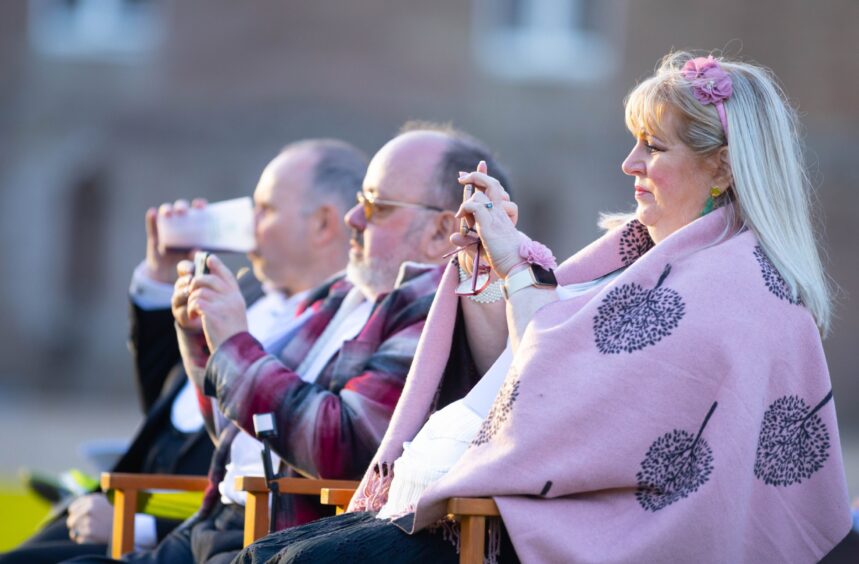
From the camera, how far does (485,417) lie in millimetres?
3619

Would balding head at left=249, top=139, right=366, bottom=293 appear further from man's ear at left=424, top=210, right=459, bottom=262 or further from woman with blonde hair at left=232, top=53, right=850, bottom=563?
woman with blonde hair at left=232, top=53, right=850, bottom=563

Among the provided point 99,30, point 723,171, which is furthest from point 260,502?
point 99,30

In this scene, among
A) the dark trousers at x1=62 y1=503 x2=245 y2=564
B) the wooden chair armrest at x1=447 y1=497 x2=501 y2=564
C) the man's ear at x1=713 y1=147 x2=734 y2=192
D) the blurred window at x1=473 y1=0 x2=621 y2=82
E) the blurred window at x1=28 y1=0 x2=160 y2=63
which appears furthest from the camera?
the blurred window at x1=28 y1=0 x2=160 y2=63

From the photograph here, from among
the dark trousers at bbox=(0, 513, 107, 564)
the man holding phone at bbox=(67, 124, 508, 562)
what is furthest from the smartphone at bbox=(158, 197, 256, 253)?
the dark trousers at bbox=(0, 513, 107, 564)

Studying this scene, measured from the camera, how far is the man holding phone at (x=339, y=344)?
4.21 m

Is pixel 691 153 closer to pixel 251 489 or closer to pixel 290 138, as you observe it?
pixel 251 489

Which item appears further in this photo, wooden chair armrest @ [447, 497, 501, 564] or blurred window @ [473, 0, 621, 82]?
blurred window @ [473, 0, 621, 82]

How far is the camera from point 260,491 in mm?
4242

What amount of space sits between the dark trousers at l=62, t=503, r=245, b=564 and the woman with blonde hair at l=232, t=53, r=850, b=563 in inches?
31.6

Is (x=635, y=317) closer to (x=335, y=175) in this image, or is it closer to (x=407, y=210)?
(x=407, y=210)

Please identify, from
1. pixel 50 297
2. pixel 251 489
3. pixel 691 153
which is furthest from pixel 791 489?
pixel 50 297

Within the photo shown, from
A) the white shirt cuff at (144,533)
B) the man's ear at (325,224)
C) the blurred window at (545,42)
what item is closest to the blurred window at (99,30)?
the blurred window at (545,42)

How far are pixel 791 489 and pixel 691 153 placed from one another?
875 millimetres

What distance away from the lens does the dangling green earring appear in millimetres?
3656
